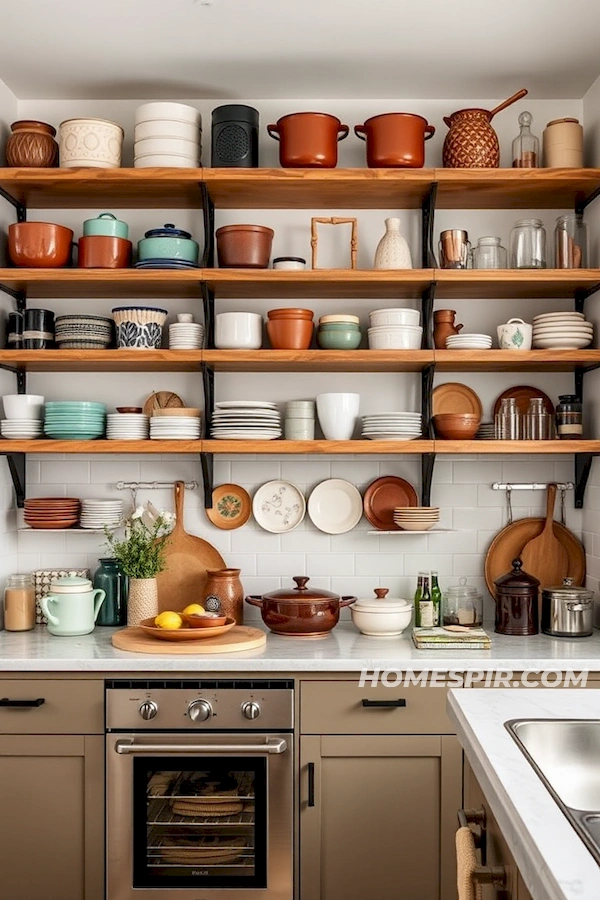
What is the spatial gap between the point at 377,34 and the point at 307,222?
747mm

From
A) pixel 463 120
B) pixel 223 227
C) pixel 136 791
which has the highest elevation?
pixel 463 120

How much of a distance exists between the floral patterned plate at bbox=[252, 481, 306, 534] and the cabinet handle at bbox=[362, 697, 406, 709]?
85 centimetres

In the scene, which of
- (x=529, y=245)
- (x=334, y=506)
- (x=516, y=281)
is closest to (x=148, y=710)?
(x=334, y=506)

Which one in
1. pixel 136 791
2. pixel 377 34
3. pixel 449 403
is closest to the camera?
pixel 136 791

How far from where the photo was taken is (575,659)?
2.79 m

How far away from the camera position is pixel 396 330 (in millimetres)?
3182

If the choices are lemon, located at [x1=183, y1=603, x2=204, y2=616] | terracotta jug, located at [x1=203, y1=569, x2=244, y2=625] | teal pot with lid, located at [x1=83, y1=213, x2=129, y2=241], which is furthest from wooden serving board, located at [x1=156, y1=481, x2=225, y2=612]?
teal pot with lid, located at [x1=83, y1=213, x2=129, y2=241]

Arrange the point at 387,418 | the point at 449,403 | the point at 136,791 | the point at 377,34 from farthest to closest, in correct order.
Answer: the point at 449,403 → the point at 387,418 → the point at 377,34 → the point at 136,791

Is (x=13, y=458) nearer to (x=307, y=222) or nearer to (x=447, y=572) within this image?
(x=307, y=222)

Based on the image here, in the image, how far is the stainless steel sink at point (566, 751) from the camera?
5.86ft

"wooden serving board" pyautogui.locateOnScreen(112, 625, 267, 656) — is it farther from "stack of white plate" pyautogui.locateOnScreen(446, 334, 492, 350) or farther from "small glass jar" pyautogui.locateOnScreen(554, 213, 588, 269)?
"small glass jar" pyautogui.locateOnScreen(554, 213, 588, 269)

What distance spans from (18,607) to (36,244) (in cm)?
128

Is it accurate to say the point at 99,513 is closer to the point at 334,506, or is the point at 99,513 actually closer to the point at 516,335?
the point at 334,506

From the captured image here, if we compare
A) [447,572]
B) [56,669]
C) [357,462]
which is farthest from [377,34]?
[56,669]
